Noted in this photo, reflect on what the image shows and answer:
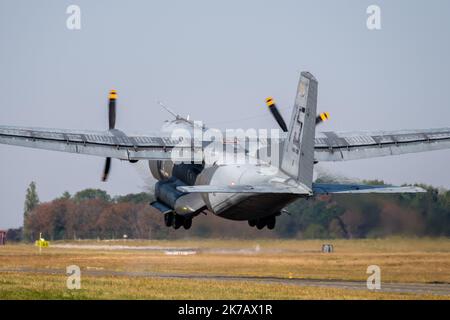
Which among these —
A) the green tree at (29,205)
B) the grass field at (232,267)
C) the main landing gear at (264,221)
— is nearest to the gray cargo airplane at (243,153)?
the main landing gear at (264,221)

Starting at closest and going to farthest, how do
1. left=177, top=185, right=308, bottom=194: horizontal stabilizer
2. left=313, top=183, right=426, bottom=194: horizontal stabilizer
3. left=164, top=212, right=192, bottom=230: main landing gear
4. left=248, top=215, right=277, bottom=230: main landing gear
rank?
left=313, top=183, right=426, bottom=194: horizontal stabilizer, left=177, top=185, right=308, bottom=194: horizontal stabilizer, left=248, top=215, right=277, bottom=230: main landing gear, left=164, top=212, right=192, bottom=230: main landing gear

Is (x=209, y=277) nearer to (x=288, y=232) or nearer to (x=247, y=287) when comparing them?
(x=247, y=287)

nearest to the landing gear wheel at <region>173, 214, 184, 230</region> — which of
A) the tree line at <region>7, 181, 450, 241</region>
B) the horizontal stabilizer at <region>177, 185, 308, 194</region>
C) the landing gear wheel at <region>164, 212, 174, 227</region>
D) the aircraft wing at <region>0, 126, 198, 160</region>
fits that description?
the landing gear wheel at <region>164, 212, 174, 227</region>

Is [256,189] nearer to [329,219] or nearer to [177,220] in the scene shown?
[177,220]

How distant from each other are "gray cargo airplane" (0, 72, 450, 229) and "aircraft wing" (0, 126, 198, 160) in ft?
0.19

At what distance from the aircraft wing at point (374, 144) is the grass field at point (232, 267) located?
23.6 ft

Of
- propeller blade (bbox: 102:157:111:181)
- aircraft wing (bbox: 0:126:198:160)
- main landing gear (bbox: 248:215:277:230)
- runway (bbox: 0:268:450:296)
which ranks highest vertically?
aircraft wing (bbox: 0:126:198:160)

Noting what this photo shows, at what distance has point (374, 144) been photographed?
195 feet

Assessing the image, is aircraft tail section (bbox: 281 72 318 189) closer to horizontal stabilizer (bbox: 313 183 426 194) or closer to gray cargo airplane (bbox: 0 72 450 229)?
gray cargo airplane (bbox: 0 72 450 229)

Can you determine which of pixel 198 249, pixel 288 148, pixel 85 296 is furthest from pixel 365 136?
pixel 85 296

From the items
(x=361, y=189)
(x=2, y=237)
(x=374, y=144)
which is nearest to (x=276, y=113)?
(x=374, y=144)

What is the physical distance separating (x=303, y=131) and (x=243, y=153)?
831 cm

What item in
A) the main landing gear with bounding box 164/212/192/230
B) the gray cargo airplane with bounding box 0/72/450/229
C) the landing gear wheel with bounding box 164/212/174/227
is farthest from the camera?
the landing gear wheel with bounding box 164/212/174/227

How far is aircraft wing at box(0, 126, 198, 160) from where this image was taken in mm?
54062
